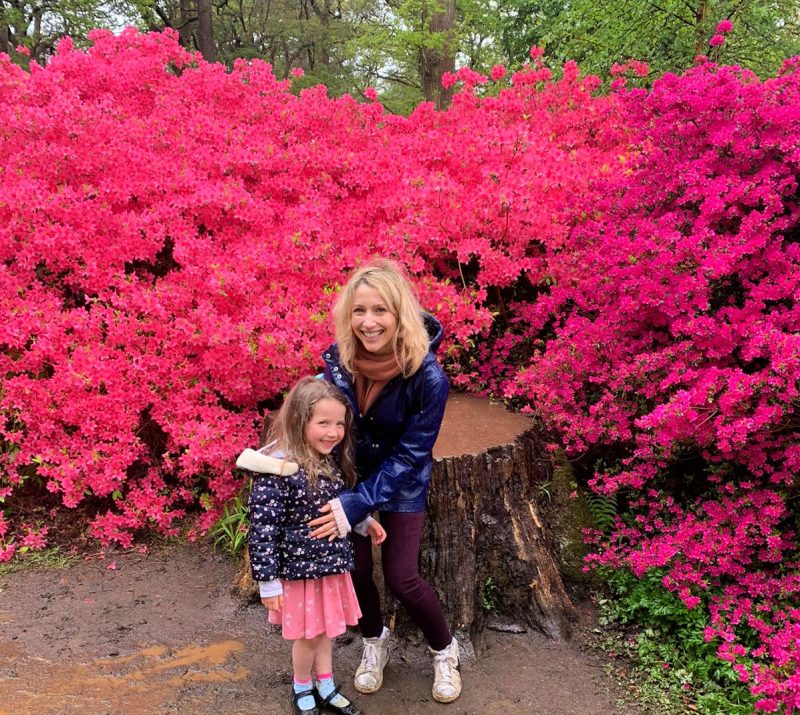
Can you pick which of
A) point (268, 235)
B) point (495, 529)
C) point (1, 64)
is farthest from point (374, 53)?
point (495, 529)

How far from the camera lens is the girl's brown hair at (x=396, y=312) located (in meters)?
2.04

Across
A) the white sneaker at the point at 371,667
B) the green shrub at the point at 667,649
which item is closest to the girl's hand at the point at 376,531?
the white sneaker at the point at 371,667

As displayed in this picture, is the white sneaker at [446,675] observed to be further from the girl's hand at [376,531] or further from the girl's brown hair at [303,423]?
the girl's brown hair at [303,423]

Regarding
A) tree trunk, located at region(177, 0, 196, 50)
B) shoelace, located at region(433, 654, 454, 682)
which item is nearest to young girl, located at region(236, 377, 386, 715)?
shoelace, located at region(433, 654, 454, 682)

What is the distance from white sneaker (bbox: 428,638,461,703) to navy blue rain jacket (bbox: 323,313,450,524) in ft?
2.08

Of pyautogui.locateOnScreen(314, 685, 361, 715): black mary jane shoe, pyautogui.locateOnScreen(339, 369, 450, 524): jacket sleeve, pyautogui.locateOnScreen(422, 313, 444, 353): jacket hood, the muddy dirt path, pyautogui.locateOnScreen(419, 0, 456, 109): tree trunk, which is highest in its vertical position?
pyautogui.locateOnScreen(419, 0, 456, 109): tree trunk

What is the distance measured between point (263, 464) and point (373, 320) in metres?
0.58

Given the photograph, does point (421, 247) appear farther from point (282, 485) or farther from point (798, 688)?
point (798, 688)

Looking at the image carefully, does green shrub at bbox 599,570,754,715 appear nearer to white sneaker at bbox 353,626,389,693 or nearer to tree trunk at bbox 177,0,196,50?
white sneaker at bbox 353,626,389,693

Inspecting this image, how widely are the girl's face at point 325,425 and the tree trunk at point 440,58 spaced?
923 cm

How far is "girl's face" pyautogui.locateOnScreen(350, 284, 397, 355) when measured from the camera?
2.04m

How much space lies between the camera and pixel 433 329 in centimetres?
231

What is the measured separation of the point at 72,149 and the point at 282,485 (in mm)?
2978

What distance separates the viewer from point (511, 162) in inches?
167
